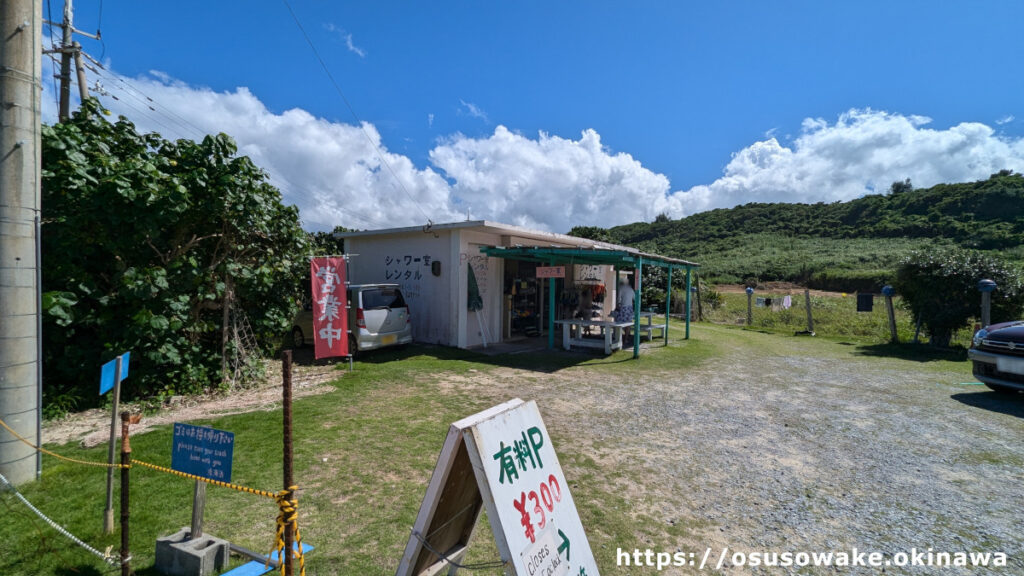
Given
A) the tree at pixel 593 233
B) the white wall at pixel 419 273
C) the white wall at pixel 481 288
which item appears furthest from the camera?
the tree at pixel 593 233

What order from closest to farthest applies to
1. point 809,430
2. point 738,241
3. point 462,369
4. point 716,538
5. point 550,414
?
1. point 716,538
2. point 809,430
3. point 550,414
4. point 462,369
5. point 738,241

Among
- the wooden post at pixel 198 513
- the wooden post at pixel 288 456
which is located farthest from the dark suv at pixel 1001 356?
the wooden post at pixel 198 513

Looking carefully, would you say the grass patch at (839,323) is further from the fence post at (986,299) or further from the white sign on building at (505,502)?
the white sign on building at (505,502)

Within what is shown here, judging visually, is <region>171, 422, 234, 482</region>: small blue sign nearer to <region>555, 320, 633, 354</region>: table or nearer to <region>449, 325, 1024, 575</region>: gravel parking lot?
<region>449, 325, 1024, 575</region>: gravel parking lot

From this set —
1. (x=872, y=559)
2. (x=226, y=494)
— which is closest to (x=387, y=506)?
(x=226, y=494)

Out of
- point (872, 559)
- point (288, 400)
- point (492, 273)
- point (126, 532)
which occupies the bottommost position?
point (872, 559)

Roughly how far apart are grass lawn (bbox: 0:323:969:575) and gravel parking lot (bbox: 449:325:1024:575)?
24 cm

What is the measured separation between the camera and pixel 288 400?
200 centimetres

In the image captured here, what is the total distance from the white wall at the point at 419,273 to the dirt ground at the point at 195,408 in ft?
11.0

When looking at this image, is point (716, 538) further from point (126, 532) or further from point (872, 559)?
point (126, 532)

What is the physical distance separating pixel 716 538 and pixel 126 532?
3.47 metres

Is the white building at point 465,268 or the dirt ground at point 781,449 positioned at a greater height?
the white building at point 465,268

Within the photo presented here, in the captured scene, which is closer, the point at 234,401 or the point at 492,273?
the point at 234,401

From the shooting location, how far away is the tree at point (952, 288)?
33.6 ft
